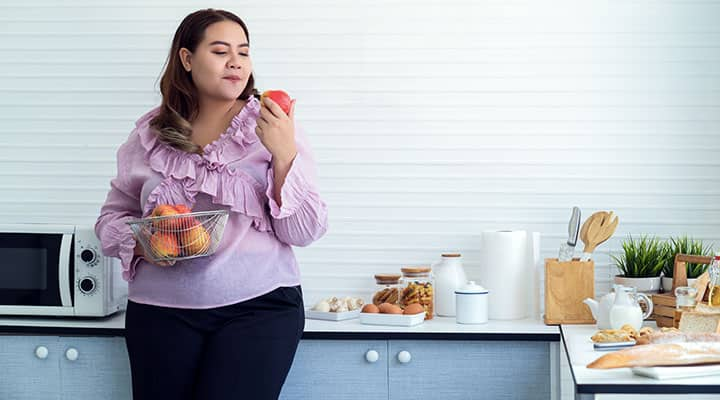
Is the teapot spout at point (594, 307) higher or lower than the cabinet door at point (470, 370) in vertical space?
higher

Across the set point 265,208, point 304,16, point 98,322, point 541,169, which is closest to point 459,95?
point 541,169

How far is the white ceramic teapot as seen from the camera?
2551 millimetres

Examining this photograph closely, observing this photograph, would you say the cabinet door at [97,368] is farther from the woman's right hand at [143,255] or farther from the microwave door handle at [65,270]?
the woman's right hand at [143,255]

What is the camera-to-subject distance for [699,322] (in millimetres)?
2389

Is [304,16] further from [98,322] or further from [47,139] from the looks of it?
[98,322]

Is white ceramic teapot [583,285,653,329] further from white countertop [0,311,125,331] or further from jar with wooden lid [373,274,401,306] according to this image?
white countertop [0,311,125,331]

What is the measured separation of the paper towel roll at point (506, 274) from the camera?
3014 mm

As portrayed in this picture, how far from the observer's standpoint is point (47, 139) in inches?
134

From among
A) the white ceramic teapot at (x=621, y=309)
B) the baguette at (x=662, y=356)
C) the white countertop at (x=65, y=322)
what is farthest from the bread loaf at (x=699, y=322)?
the white countertop at (x=65, y=322)

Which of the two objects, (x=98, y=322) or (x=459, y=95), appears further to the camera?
(x=459, y=95)

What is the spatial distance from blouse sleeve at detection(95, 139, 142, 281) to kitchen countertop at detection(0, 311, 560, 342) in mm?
389

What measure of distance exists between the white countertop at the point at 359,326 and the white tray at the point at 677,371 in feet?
2.54

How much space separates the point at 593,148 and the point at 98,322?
1.77 m

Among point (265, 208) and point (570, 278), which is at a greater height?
point (265, 208)
